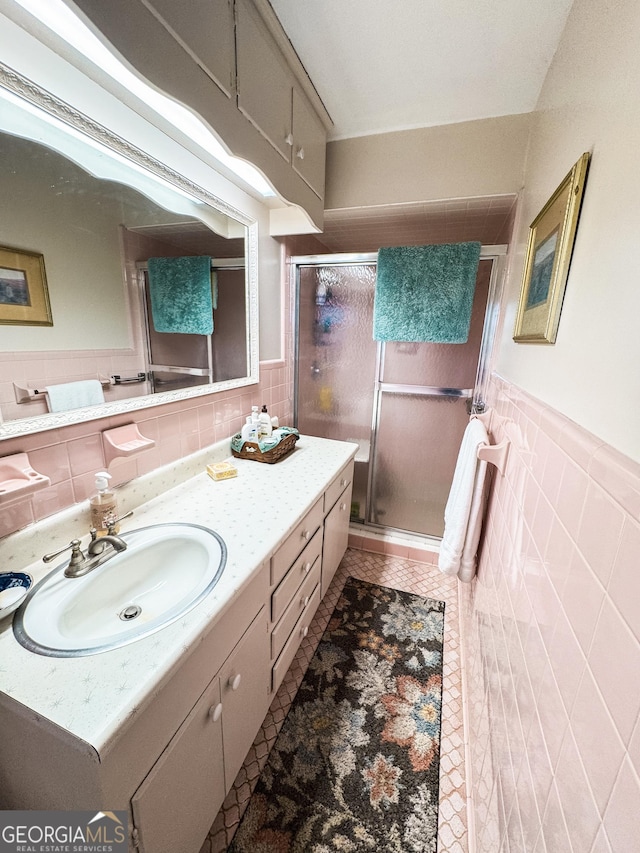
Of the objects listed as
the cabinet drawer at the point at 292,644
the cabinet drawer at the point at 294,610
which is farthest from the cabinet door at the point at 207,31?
the cabinet drawer at the point at 292,644

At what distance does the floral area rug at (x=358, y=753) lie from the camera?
921 millimetres

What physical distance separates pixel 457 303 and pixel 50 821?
211 cm

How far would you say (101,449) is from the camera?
3.12 feet

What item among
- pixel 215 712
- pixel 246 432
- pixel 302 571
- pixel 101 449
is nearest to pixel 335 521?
pixel 302 571

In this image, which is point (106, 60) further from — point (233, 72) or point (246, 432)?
point (246, 432)

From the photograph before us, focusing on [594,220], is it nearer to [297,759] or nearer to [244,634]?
[244,634]

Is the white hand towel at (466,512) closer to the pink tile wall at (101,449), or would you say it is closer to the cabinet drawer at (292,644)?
the cabinet drawer at (292,644)

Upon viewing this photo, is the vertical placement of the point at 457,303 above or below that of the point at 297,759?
above

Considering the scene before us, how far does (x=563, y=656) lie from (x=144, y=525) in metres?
1.03

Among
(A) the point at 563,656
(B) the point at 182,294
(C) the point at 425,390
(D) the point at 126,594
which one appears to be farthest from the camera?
(C) the point at 425,390

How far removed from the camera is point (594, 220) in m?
0.62

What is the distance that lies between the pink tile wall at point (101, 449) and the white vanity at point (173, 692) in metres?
0.06

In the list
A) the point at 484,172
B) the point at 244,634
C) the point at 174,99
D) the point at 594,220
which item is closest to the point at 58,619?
the point at 244,634

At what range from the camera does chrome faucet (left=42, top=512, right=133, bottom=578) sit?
0.77m
